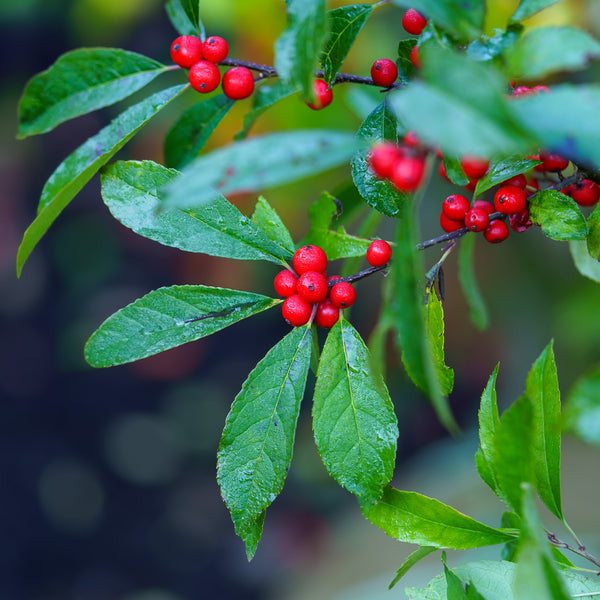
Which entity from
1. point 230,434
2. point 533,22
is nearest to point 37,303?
point 533,22

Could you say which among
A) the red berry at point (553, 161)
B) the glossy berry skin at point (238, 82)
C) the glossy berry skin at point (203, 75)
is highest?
the glossy berry skin at point (203, 75)

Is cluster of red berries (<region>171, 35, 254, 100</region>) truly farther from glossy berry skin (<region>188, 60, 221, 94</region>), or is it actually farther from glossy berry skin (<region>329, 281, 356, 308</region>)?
glossy berry skin (<region>329, 281, 356, 308</region>)

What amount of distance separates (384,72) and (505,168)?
0.16m

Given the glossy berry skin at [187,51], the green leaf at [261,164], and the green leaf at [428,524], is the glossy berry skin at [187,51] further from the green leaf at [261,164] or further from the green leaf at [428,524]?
the green leaf at [428,524]

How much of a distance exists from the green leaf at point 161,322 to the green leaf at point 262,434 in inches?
2.4

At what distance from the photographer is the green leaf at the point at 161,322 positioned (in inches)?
24.4

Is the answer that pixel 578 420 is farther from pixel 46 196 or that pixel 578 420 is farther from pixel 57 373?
pixel 57 373

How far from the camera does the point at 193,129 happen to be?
0.80 meters

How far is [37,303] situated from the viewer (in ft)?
9.08

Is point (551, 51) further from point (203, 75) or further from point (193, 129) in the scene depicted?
point (193, 129)

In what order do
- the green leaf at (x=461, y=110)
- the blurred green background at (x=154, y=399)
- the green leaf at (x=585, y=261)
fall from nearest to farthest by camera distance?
the green leaf at (x=461, y=110)
the green leaf at (x=585, y=261)
the blurred green background at (x=154, y=399)

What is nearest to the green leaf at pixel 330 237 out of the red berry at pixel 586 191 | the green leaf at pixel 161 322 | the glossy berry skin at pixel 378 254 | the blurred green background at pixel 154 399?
the glossy berry skin at pixel 378 254

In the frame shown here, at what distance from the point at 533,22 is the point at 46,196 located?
1.60 m

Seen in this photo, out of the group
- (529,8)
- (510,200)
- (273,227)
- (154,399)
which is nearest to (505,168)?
(510,200)
